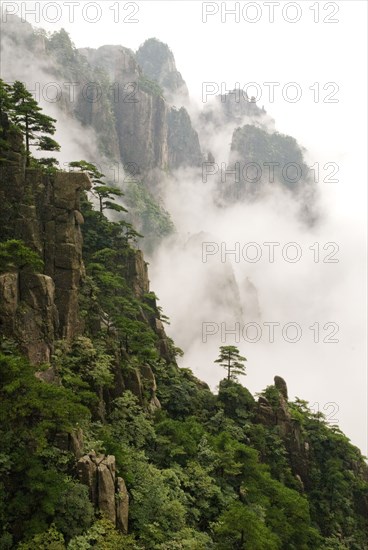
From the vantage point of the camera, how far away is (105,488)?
59.6 ft

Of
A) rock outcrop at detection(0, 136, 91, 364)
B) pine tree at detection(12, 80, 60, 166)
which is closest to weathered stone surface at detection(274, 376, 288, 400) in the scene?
rock outcrop at detection(0, 136, 91, 364)

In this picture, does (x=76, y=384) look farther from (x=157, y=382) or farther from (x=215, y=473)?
(x=157, y=382)

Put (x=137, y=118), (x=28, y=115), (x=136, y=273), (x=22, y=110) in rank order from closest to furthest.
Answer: (x=22, y=110) < (x=28, y=115) < (x=136, y=273) < (x=137, y=118)

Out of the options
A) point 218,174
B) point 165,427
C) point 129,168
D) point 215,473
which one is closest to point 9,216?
point 165,427

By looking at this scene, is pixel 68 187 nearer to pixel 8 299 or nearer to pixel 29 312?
pixel 29 312

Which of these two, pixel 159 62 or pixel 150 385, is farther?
pixel 159 62

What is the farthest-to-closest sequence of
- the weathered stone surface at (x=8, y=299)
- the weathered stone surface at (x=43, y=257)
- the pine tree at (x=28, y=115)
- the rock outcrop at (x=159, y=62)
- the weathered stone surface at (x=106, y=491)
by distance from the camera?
the rock outcrop at (x=159, y=62)
the pine tree at (x=28, y=115)
the weathered stone surface at (x=43, y=257)
the weathered stone surface at (x=8, y=299)
the weathered stone surface at (x=106, y=491)

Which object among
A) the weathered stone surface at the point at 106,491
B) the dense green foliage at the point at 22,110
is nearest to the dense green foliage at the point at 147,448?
the weathered stone surface at the point at 106,491

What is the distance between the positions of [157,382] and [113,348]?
8666mm

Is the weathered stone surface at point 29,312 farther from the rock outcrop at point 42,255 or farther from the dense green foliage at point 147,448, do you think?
the dense green foliage at point 147,448

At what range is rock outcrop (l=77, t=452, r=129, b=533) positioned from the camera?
18.0 metres

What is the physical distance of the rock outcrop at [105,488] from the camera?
1795 cm

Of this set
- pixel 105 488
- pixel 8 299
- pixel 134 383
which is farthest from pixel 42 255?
pixel 105 488

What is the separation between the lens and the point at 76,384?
23094 mm
